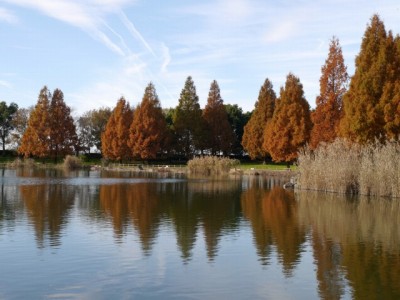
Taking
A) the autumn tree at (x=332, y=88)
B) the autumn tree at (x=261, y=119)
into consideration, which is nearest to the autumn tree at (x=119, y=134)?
the autumn tree at (x=261, y=119)

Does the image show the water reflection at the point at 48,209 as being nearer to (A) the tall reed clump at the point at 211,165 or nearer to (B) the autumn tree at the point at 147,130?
(A) the tall reed clump at the point at 211,165

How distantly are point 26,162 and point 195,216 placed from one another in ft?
171

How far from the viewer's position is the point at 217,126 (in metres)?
73.7

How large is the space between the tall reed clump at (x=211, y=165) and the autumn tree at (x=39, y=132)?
24.5m

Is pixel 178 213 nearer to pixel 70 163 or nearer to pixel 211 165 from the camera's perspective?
pixel 211 165

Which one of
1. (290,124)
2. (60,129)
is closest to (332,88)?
(290,124)

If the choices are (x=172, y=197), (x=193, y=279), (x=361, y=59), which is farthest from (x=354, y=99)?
(x=193, y=279)

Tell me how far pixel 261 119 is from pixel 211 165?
594 inches

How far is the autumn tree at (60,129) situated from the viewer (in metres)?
71.7

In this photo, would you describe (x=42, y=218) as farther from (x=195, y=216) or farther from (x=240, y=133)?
(x=240, y=133)

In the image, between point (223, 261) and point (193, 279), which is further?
point (223, 261)

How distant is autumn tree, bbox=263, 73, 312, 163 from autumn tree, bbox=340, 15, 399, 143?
66.3ft

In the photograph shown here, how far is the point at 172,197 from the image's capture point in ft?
90.4

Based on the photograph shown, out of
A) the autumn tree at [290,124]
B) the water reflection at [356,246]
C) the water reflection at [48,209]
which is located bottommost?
the water reflection at [356,246]
